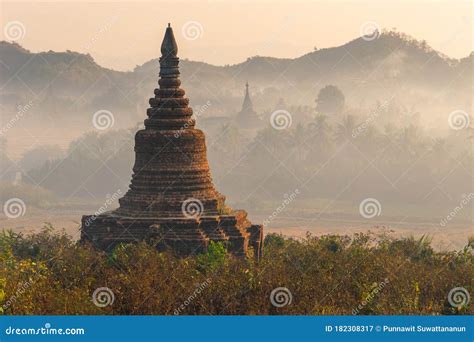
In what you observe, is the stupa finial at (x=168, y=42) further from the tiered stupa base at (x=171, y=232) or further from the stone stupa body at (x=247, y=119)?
the stone stupa body at (x=247, y=119)

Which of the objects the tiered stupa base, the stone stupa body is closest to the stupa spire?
the tiered stupa base

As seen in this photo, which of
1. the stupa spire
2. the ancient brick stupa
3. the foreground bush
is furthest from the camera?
the stupa spire

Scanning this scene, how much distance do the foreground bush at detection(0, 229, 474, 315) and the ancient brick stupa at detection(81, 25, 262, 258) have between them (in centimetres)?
246

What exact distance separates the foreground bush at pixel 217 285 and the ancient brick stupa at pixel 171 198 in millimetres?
2463

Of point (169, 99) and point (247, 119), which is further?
point (247, 119)

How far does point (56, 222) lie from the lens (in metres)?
145

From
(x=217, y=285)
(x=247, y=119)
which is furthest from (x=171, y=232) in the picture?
(x=247, y=119)

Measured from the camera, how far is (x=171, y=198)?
47812 mm

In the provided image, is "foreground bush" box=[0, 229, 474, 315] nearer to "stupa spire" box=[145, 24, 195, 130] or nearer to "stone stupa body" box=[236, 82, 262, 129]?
"stupa spire" box=[145, 24, 195, 130]

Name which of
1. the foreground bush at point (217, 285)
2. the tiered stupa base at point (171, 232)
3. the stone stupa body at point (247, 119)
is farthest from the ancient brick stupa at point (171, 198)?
the stone stupa body at point (247, 119)

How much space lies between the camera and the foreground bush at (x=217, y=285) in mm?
31906

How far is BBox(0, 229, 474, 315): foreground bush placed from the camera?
31.9m

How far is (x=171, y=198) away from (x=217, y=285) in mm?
14465

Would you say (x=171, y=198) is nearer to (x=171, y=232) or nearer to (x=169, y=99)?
(x=171, y=232)
